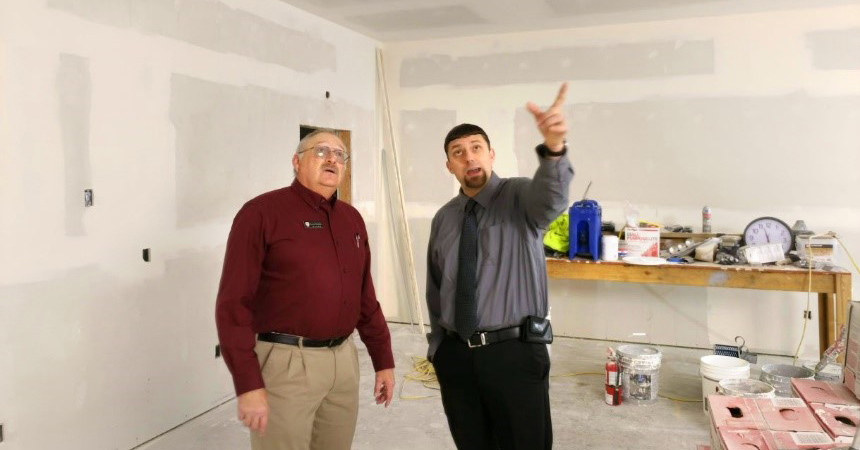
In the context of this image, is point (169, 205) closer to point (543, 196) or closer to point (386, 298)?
point (543, 196)

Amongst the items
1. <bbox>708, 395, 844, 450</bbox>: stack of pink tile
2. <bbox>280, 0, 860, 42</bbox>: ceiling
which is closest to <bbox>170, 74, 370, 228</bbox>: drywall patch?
<bbox>280, 0, 860, 42</bbox>: ceiling

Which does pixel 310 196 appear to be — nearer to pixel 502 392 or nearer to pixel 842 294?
pixel 502 392

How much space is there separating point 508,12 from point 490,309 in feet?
10.9

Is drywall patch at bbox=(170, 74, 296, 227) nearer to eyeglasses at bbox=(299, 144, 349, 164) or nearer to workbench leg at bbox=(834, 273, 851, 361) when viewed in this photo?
eyeglasses at bbox=(299, 144, 349, 164)

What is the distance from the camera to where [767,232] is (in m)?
4.57

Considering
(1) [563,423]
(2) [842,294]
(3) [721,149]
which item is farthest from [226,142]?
(2) [842,294]

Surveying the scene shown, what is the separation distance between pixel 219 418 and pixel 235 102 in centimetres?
A: 188

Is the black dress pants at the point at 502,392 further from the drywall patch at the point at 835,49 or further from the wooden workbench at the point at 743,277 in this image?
the drywall patch at the point at 835,49

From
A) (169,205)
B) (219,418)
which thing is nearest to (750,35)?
(169,205)

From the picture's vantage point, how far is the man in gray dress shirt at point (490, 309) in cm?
211

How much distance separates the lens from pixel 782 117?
4805mm

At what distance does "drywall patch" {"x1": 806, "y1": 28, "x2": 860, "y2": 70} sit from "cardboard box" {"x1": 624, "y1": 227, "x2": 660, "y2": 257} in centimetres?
179

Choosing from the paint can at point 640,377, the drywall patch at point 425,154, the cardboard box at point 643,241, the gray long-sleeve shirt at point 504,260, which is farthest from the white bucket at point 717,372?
the drywall patch at point 425,154

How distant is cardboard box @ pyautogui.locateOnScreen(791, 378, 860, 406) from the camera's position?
1689mm
